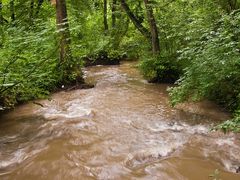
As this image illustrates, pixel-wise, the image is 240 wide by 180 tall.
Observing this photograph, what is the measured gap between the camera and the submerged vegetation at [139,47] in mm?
7121

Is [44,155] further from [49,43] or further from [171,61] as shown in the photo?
[171,61]

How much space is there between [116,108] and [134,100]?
104 centimetres

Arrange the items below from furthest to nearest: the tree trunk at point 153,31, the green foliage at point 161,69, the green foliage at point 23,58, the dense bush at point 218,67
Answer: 1. the tree trunk at point 153,31
2. the green foliage at point 161,69
3. the dense bush at point 218,67
4. the green foliage at point 23,58

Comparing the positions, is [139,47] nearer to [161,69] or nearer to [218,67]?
[161,69]

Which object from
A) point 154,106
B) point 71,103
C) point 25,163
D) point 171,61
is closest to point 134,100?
point 154,106

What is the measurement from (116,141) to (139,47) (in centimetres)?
847

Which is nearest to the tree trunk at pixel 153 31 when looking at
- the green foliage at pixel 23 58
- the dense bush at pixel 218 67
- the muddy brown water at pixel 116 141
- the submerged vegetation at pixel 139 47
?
the submerged vegetation at pixel 139 47

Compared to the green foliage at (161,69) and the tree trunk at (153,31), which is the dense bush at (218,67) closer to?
the green foliage at (161,69)

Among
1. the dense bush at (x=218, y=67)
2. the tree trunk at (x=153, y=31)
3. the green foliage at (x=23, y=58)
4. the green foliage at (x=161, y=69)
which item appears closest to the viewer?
the green foliage at (x=23, y=58)

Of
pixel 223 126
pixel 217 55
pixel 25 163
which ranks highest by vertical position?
pixel 217 55

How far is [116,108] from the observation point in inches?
357

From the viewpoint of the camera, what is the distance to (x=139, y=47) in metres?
14.7

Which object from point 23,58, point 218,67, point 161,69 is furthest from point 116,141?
point 161,69

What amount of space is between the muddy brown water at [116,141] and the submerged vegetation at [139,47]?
48cm
